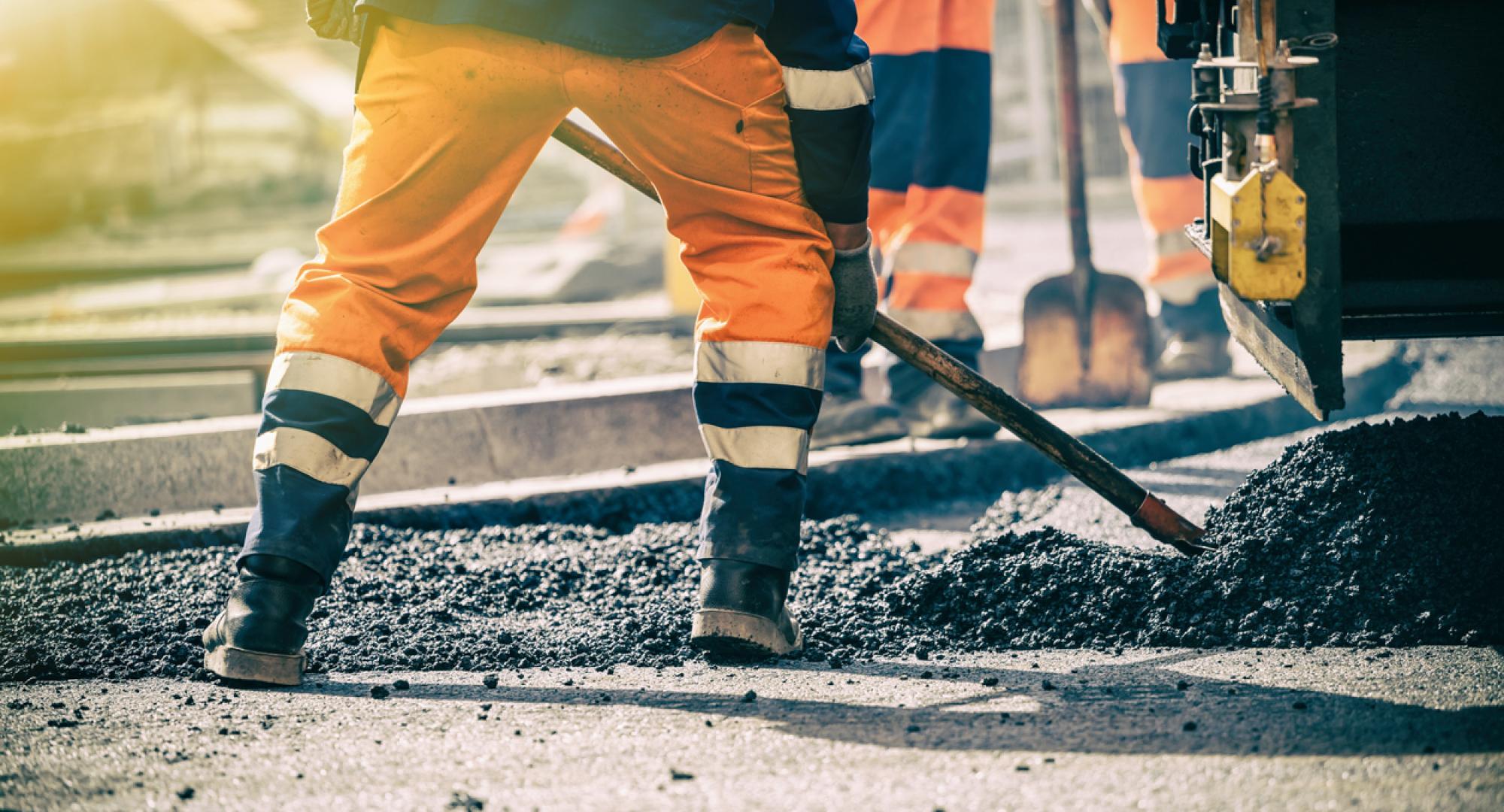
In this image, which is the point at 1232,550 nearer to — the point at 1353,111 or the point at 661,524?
the point at 1353,111

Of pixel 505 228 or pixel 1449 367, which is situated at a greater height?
pixel 505 228

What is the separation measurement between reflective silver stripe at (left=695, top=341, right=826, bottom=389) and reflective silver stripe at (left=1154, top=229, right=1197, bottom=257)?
2.92 metres

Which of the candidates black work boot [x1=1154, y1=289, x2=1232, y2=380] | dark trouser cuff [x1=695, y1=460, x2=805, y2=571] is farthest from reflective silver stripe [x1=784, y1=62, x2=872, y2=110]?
black work boot [x1=1154, y1=289, x2=1232, y2=380]

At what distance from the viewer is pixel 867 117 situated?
2.46 metres

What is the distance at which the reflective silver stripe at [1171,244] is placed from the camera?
4973 mm

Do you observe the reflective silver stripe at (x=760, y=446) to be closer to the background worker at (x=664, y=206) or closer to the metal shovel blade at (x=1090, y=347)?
the background worker at (x=664, y=206)

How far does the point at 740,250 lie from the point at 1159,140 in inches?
116

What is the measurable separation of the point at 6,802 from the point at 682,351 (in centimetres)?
424

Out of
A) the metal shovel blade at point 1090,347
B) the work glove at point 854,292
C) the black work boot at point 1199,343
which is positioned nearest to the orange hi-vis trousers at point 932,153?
the metal shovel blade at point 1090,347

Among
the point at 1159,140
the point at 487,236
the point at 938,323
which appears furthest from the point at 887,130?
the point at 487,236

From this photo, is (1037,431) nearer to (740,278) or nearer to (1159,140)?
(740,278)

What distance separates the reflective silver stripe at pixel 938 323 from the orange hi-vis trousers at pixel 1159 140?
45.5 inches

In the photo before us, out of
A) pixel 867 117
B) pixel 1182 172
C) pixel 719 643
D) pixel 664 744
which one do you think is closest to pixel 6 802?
pixel 664 744

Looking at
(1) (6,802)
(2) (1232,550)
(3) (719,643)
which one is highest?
(2) (1232,550)
